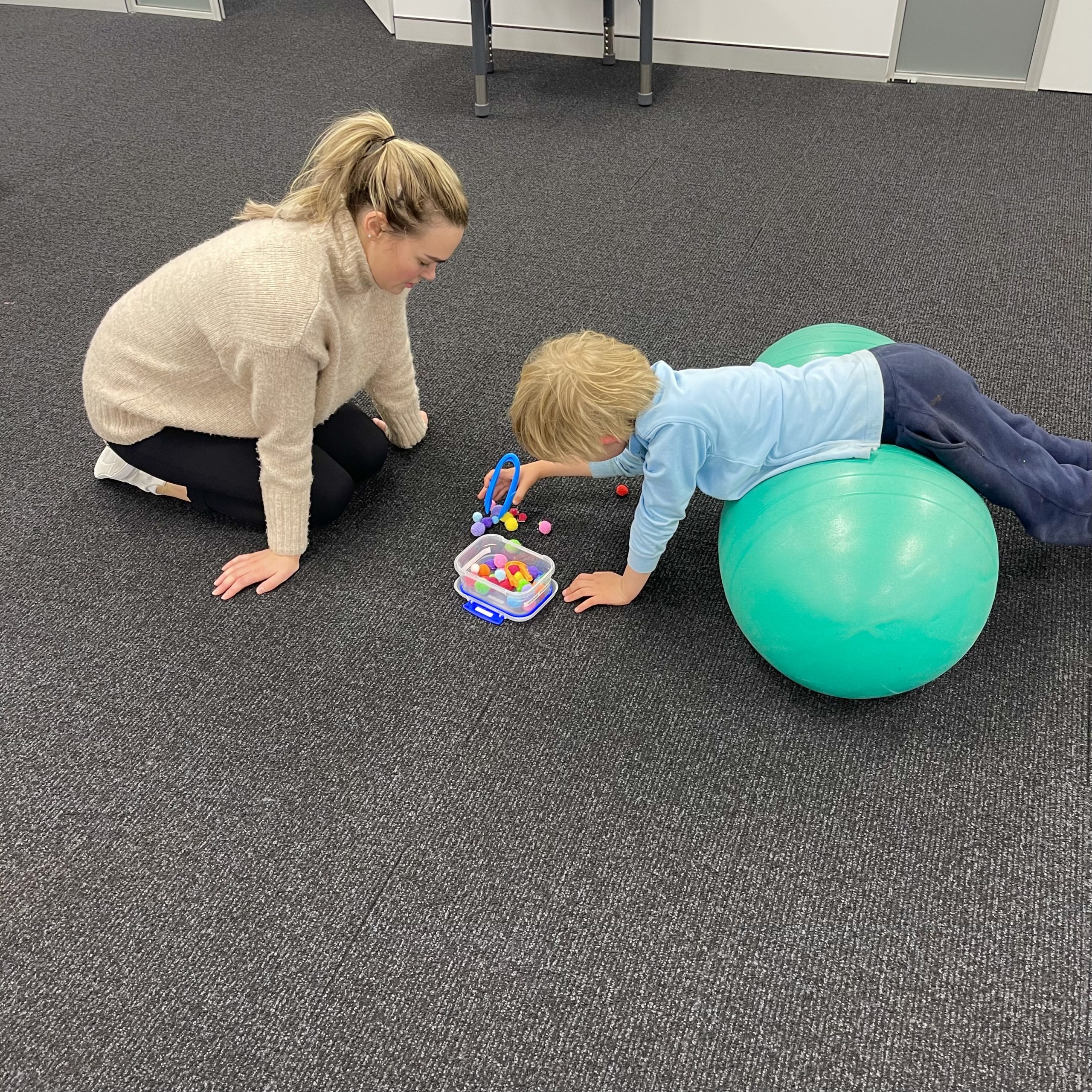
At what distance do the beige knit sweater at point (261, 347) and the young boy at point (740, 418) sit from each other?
41 centimetres

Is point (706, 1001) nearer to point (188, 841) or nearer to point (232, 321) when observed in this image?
point (188, 841)

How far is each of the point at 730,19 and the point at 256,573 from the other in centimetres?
338

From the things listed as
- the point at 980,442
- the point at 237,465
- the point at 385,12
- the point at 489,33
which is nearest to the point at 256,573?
the point at 237,465

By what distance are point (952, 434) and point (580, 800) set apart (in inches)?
35.8

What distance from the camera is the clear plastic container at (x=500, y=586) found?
1.91 m

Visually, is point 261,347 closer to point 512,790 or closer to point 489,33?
point 512,790

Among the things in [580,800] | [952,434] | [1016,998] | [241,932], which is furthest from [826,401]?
[241,932]

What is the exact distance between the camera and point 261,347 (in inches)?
67.3

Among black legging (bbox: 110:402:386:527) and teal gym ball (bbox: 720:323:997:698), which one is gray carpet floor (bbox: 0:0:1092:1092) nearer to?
black legging (bbox: 110:402:386:527)

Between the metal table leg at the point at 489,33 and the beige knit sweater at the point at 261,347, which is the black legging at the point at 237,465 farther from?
the metal table leg at the point at 489,33

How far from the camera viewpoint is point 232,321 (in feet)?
5.62

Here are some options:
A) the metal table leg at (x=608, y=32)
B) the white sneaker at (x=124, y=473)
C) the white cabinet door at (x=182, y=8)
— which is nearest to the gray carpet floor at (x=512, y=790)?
the white sneaker at (x=124, y=473)

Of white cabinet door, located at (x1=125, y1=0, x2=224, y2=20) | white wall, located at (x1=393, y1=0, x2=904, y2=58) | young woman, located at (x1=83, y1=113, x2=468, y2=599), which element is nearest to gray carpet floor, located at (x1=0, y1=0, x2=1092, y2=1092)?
young woman, located at (x1=83, y1=113, x2=468, y2=599)

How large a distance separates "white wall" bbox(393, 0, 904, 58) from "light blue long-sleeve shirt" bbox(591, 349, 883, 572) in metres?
2.94
